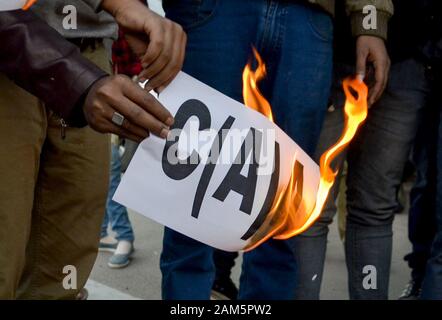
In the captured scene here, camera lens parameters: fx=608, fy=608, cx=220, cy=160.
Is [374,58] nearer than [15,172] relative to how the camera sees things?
No

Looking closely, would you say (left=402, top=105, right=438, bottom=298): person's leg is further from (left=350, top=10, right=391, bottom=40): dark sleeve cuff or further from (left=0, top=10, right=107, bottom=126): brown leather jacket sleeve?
(left=0, top=10, right=107, bottom=126): brown leather jacket sleeve

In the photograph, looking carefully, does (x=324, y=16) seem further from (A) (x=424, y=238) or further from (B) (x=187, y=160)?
(A) (x=424, y=238)

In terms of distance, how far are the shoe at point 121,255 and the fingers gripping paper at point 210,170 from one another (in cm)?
188

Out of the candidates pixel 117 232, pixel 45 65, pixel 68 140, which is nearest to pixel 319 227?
pixel 68 140

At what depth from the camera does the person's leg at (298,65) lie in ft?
6.47

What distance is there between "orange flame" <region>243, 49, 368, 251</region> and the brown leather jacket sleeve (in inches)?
24.7

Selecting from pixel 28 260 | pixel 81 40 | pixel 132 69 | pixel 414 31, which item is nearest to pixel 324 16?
pixel 414 31

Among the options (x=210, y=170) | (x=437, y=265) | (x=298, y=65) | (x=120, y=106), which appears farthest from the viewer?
(x=437, y=265)

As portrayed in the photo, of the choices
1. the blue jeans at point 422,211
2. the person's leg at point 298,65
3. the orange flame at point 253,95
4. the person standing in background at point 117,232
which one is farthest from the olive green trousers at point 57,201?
the person standing in background at point 117,232

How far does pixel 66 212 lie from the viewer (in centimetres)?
176

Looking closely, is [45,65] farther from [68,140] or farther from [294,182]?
[294,182]

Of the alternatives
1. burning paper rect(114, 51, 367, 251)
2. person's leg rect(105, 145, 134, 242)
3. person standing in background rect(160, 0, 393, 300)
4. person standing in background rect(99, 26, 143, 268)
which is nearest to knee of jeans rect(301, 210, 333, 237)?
person standing in background rect(160, 0, 393, 300)

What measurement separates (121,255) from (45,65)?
2280 millimetres

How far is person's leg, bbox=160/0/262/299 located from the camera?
1.97m
